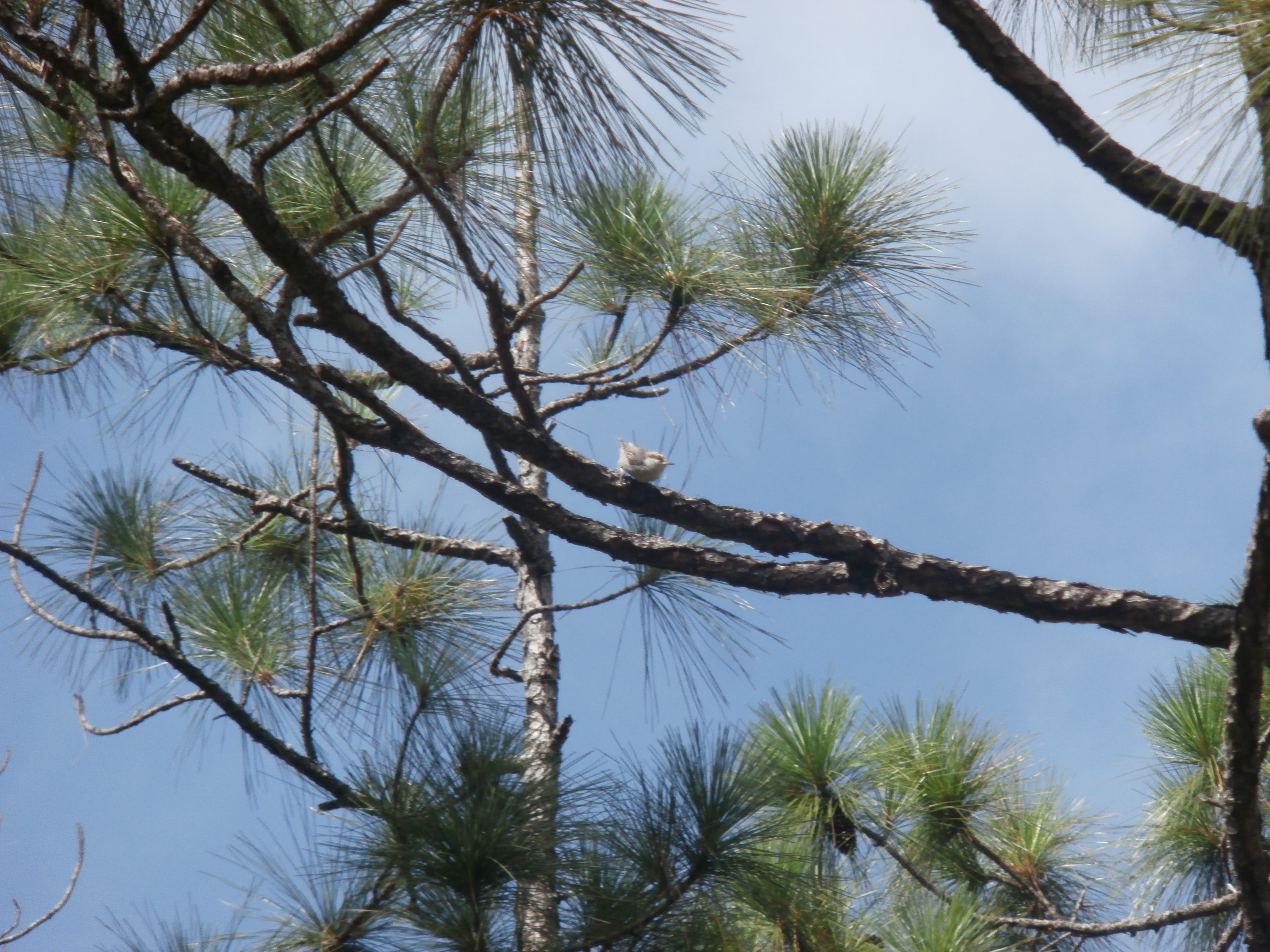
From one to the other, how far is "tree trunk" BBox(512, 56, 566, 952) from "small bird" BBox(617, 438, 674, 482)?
0.23m

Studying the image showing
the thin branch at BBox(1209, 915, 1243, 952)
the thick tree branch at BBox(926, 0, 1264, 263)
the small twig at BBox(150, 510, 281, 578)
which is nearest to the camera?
the thick tree branch at BBox(926, 0, 1264, 263)

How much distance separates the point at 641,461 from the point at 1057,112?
131 centimetres

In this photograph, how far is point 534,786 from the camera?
1560mm

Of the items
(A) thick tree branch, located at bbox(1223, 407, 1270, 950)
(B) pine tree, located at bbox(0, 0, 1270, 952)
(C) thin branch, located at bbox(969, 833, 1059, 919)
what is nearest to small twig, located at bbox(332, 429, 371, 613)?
(B) pine tree, located at bbox(0, 0, 1270, 952)

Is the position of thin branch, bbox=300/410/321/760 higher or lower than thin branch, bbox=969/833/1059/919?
higher

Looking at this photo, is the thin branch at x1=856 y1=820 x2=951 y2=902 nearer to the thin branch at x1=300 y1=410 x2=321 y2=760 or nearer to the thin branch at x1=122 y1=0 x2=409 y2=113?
the thin branch at x1=300 y1=410 x2=321 y2=760

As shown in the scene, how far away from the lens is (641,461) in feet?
8.27

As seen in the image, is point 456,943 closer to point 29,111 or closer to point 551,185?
point 551,185

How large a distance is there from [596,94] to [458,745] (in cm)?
96

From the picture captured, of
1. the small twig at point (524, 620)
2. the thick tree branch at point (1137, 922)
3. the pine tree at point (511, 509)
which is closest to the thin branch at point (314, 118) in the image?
the pine tree at point (511, 509)

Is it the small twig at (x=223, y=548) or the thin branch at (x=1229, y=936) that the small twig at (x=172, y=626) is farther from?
the thin branch at (x=1229, y=936)

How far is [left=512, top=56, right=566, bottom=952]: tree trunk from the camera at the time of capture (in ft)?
4.88

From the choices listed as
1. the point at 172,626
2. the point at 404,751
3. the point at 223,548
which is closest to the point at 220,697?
the point at 172,626

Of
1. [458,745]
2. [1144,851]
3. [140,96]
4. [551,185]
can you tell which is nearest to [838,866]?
[1144,851]
